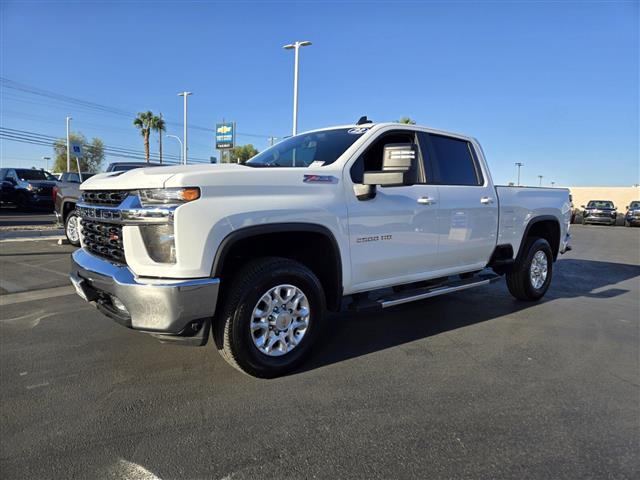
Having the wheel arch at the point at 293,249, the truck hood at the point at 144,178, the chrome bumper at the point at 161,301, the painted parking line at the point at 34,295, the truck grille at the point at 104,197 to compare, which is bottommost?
the painted parking line at the point at 34,295

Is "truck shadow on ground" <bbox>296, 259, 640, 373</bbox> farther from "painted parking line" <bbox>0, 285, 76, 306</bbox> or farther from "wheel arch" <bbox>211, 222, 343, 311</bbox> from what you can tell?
"painted parking line" <bbox>0, 285, 76, 306</bbox>

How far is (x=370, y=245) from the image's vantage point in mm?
3912

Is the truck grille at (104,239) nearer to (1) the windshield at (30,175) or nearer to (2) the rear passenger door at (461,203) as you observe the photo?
(2) the rear passenger door at (461,203)

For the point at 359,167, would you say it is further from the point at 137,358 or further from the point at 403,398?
the point at 137,358

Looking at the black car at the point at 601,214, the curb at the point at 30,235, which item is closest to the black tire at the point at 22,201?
the curb at the point at 30,235

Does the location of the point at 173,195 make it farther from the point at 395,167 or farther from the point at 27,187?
the point at 27,187

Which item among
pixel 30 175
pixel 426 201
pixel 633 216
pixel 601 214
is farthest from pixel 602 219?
pixel 30 175

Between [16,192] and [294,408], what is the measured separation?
21.5m

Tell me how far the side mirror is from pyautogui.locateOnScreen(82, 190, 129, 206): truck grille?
187cm

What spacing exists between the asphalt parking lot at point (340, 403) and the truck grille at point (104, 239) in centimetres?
92

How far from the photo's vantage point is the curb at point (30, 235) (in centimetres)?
1091

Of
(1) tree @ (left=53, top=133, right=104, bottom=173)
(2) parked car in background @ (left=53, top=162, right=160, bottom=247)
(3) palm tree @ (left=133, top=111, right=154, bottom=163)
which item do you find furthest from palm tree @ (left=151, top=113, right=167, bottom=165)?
(2) parked car in background @ (left=53, top=162, right=160, bottom=247)

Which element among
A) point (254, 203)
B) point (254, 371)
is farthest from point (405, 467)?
point (254, 203)

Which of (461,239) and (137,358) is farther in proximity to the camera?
(461,239)
